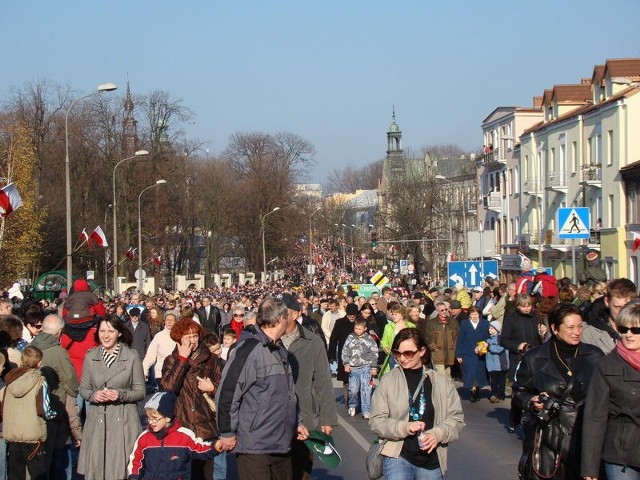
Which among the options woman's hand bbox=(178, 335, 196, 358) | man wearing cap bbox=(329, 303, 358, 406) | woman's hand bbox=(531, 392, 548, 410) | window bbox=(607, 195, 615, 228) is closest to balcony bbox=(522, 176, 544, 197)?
window bbox=(607, 195, 615, 228)

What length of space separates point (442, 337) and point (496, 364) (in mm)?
1328

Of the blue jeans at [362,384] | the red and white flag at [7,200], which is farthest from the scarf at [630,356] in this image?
the red and white flag at [7,200]

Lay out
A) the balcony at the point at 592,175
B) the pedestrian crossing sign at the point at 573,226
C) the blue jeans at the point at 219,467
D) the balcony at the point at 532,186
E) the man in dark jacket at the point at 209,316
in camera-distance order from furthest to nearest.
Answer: the balcony at the point at 532,186, the balcony at the point at 592,175, the man in dark jacket at the point at 209,316, the pedestrian crossing sign at the point at 573,226, the blue jeans at the point at 219,467

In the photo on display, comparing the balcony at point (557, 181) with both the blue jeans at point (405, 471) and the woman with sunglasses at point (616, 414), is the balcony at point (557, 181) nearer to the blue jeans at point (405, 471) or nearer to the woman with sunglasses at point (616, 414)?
the blue jeans at point (405, 471)

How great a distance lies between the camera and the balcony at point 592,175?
52375 millimetres

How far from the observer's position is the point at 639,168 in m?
47.4

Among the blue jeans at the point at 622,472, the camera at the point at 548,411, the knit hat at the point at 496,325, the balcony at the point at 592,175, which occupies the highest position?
the balcony at the point at 592,175

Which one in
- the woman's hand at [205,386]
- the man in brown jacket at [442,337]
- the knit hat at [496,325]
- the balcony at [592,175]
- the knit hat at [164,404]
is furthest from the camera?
the balcony at [592,175]

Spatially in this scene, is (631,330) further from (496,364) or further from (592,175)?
(592,175)

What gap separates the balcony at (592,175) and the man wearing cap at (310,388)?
45.2 m

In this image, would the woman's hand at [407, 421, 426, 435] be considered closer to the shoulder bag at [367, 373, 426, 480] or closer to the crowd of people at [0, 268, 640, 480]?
the crowd of people at [0, 268, 640, 480]

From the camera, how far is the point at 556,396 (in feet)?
23.7

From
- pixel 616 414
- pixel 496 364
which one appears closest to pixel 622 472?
pixel 616 414

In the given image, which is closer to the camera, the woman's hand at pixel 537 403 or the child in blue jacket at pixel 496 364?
the woman's hand at pixel 537 403
